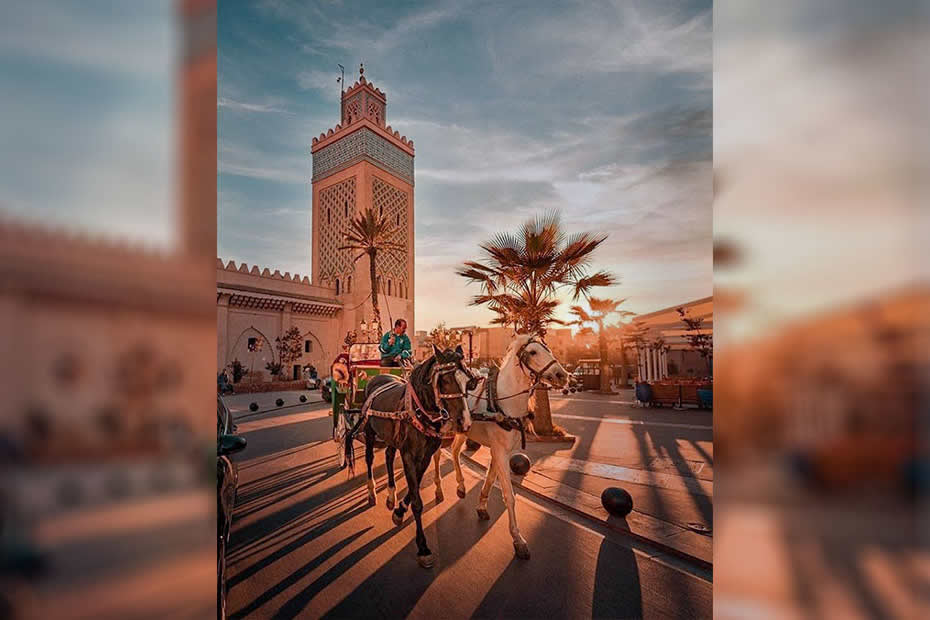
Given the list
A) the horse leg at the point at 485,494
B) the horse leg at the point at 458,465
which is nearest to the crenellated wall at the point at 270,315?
the horse leg at the point at 458,465

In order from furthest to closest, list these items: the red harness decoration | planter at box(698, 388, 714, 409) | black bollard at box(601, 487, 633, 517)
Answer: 1. planter at box(698, 388, 714, 409)
2. black bollard at box(601, 487, 633, 517)
3. the red harness decoration

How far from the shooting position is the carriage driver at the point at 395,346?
5840 millimetres

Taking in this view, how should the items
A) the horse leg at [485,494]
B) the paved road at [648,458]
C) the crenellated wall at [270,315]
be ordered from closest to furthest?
the horse leg at [485,494]
the paved road at [648,458]
the crenellated wall at [270,315]

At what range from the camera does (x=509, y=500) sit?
12.9 feet

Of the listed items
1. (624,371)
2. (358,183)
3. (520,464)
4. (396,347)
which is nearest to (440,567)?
(520,464)

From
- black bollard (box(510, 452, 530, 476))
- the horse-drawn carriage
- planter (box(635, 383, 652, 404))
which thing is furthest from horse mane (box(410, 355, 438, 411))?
planter (box(635, 383, 652, 404))

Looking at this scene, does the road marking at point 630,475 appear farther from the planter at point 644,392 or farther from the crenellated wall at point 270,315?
the crenellated wall at point 270,315

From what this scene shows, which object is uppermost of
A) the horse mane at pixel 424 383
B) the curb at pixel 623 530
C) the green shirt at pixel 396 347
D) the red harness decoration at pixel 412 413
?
the green shirt at pixel 396 347

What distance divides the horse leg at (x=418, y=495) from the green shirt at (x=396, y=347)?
1903 millimetres

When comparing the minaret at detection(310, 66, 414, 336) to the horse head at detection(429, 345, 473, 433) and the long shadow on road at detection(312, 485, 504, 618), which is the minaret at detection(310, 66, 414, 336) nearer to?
the horse head at detection(429, 345, 473, 433)

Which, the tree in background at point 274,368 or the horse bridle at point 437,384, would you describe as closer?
the horse bridle at point 437,384

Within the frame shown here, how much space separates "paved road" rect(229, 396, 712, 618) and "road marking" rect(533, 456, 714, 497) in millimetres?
1869

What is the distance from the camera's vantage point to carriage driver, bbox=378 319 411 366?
5.84 metres
